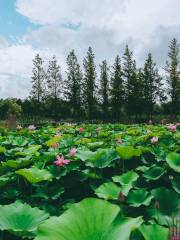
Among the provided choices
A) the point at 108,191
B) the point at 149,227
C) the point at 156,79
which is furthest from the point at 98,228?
the point at 156,79

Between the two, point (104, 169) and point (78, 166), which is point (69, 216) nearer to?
point (78, 166)

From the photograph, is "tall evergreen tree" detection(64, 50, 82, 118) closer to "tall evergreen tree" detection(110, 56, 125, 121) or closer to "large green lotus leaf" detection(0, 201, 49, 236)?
"tall evergreen tree" detection(110, 56, 125, 121)

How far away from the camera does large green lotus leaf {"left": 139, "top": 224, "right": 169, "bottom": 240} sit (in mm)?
1515

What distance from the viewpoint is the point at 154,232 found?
154cm

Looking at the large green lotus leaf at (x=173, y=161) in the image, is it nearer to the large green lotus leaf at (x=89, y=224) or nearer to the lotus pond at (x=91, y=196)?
the lotus pond at (x=91, y=196)

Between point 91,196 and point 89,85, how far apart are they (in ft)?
136

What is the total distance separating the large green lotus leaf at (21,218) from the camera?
1.92 m

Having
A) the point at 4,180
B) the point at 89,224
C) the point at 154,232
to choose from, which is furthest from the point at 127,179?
the point at 89,224

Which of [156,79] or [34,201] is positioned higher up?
[156,79]

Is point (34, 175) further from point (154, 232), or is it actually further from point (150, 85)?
point (150, 85)

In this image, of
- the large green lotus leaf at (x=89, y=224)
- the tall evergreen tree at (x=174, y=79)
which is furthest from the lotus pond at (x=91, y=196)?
the tall evergreen tree at (x=174, y=79)

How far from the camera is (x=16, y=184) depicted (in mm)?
2969

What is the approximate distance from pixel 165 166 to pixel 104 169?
59 centimetres

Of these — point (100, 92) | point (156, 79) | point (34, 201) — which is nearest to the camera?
point (34, 201)
